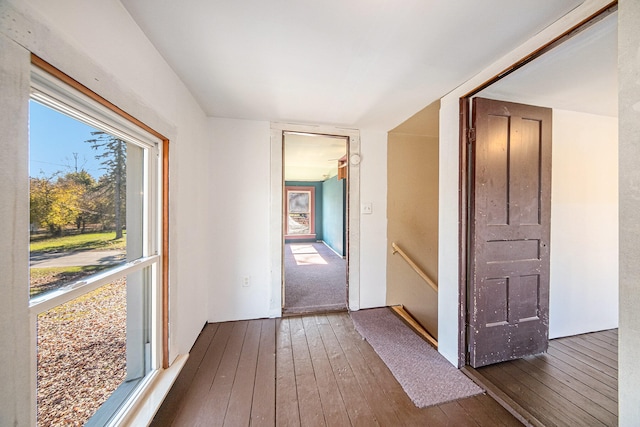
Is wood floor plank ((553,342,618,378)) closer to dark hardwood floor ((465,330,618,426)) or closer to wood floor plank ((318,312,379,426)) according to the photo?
dark hardwood floor ((465,330,618,426))

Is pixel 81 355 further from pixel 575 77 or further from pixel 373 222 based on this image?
pixel 575 77

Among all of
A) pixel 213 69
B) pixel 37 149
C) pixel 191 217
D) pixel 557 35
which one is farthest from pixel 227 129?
pixel 557 35

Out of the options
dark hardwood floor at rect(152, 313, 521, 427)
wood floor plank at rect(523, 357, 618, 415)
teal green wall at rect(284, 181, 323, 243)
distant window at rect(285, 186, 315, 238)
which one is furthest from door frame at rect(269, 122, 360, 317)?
teal green wall at rect(284, 181, 323, 243)

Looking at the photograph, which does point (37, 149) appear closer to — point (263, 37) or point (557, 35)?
point (263, 37)

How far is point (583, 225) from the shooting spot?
2174mm

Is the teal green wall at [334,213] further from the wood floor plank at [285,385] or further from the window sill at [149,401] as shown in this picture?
the window sill at [149,401]

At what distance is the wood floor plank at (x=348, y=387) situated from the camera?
4.29 feet

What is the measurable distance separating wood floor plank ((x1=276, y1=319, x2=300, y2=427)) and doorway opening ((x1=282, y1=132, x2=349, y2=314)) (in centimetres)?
54

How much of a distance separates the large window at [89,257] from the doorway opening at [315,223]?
4.57 feet

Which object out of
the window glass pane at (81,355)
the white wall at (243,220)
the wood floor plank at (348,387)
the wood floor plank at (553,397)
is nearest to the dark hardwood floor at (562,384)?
the wood floor plank at (553,397)

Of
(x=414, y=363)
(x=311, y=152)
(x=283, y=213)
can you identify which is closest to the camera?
(x=414, y=363)

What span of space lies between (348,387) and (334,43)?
2.22 metres

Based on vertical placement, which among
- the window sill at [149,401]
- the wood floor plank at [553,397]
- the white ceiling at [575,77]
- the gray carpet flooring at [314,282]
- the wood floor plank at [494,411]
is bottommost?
the wood floor plank at [494,411]

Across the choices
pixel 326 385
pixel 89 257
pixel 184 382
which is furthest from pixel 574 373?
pixel 89 257
